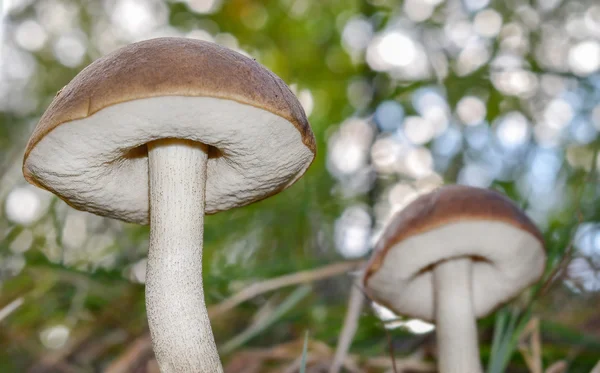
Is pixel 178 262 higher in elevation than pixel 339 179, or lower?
higher

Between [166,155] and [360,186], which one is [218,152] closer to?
[166,155]

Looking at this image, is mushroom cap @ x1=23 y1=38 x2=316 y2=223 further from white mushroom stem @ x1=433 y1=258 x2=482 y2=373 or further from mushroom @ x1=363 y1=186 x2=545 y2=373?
white mushroom stem @ x1=433 y1=258 x2=482 y2=373

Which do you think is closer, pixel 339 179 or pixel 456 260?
pixel 456 260

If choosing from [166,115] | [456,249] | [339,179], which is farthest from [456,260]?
[339,179]

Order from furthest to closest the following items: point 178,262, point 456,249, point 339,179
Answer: point 339,179
point 456,249
point 178,262

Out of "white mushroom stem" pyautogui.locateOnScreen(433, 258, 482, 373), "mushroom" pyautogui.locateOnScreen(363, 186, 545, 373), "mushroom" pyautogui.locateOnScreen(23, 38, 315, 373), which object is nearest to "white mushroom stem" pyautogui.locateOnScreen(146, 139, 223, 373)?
"mushroom" pyautogui.locateOnScreen(23, 38, 315, 373)

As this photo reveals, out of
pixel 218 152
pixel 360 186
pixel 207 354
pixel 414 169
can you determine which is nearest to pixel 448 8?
pixel 414 169

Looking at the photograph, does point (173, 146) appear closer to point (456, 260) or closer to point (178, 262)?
point (178, 262)
